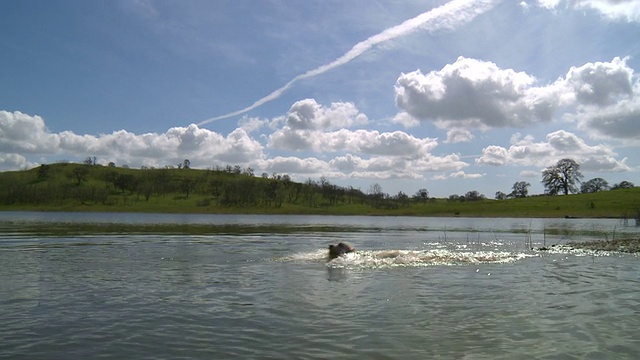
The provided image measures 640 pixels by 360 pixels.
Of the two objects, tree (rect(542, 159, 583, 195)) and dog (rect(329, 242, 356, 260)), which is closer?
dog (rect(329, 242, 356, 260))

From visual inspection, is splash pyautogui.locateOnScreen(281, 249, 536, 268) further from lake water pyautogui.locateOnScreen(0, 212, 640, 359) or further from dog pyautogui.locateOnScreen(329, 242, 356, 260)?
dog pyautogui.locateOnScreen(329, 242, 356, 260)

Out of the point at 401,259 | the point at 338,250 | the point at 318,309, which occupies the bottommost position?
the point at 318,309

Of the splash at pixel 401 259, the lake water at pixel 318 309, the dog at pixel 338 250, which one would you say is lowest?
the lake water at pixel 318 309

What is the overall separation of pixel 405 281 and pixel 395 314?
6.36m

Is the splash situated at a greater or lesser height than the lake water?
greater

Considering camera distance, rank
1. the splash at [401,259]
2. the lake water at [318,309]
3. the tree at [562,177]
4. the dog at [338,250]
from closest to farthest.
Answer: the lake water at [318,309] < the splash at [401,259] < the dog at [338,250] < the tree at [562,177]

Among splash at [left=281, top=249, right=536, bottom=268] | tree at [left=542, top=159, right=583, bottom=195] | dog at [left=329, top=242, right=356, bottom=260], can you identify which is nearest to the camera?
splash at [left=281, top=249, right=536, bottom=268]

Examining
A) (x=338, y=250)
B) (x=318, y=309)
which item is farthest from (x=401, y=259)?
(x=318, y=309)

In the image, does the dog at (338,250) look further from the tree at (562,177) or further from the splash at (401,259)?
the tree at (562,177)

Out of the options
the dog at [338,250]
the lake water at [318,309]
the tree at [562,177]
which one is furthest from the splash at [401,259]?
the tree at [562,177]

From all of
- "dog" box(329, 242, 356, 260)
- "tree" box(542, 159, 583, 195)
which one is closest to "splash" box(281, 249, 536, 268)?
"dog" box(329, 242, 356, 260)

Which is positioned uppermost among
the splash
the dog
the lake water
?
the dog

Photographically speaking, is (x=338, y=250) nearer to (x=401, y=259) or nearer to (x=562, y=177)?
(x=401, y=259)

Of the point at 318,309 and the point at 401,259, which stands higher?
the point at 401,259
